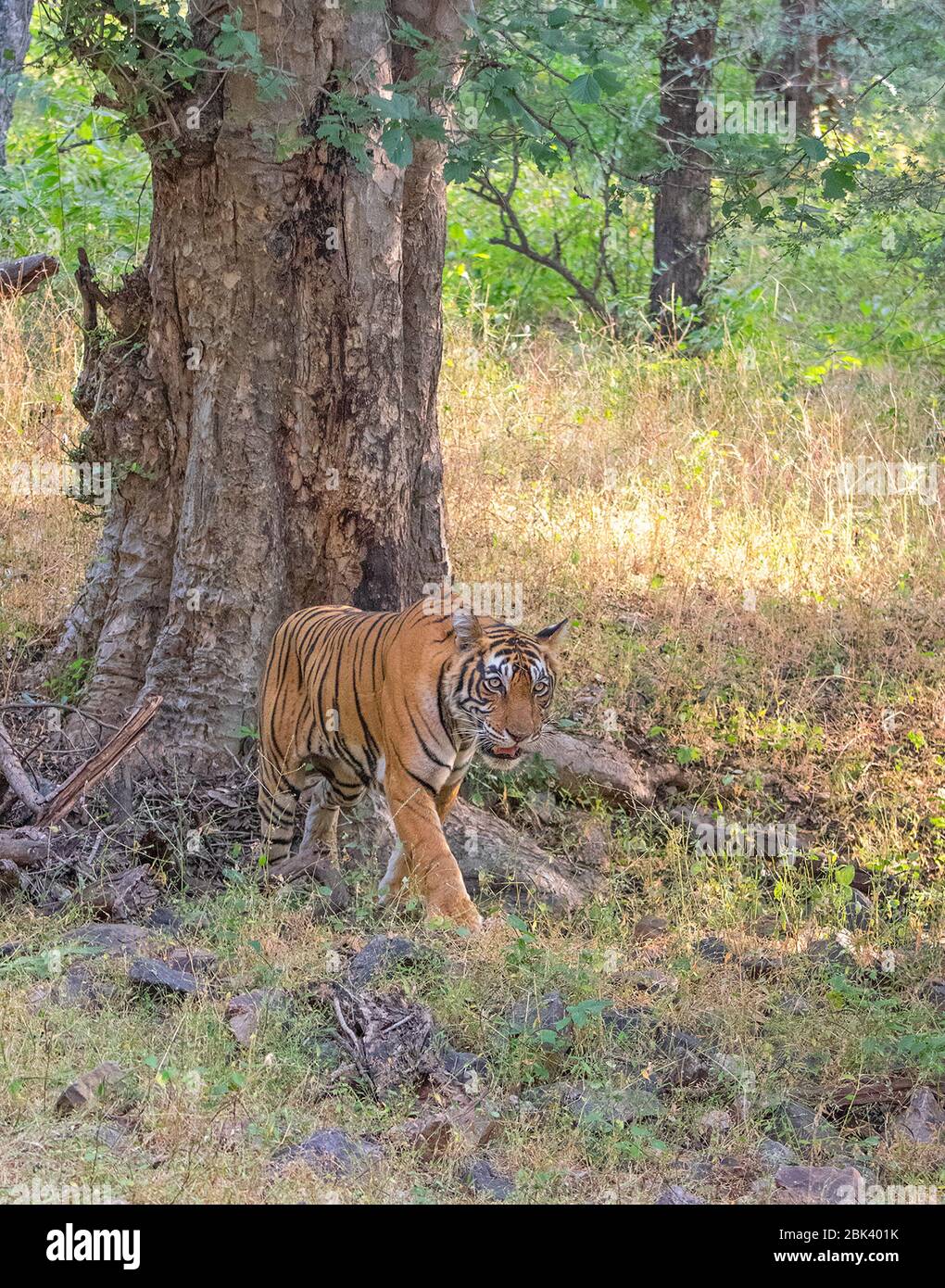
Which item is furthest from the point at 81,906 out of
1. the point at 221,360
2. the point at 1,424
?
the point at 1,424

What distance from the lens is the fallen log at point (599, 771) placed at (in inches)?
280

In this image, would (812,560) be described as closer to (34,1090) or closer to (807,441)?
(807,441)

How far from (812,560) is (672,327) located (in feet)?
12.3

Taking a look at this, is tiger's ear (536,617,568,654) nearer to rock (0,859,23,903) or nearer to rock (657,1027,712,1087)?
rock (657,1027,712,1087)

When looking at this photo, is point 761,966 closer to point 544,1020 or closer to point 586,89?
point 544,1020

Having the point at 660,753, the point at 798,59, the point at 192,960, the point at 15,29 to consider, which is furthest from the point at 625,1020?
the point at 798,59

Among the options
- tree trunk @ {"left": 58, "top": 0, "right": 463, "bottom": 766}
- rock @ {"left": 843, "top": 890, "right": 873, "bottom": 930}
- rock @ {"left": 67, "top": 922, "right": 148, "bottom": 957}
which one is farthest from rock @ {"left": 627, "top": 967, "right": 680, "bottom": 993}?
tree trunk @ {"left": 58, "top": 0, "right": 463, "bottom": 766}

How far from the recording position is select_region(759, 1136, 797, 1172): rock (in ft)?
14.0

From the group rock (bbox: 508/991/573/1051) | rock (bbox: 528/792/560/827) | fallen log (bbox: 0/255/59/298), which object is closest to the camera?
rock (bbox: 508/991/573/1051)

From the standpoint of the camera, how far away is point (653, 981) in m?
5.30

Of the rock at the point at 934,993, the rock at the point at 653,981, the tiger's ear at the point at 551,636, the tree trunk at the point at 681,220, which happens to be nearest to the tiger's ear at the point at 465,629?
the tiger's ear at the point at 551,636

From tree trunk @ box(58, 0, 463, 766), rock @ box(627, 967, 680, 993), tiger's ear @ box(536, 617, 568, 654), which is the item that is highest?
tree trunk @ box(58, 0, 463, 766)

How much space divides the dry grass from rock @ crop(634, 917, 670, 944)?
0.05 metres

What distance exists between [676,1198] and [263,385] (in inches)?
147
